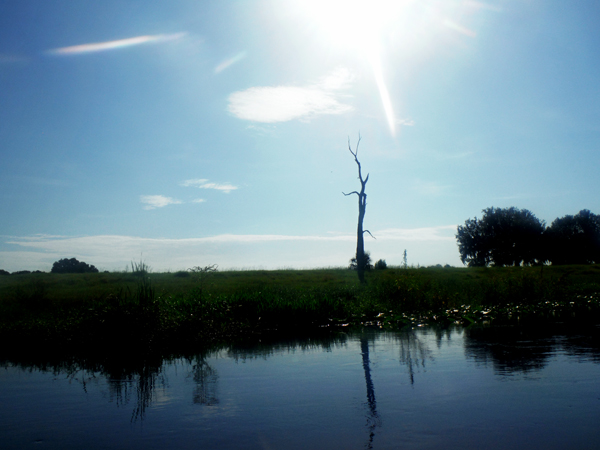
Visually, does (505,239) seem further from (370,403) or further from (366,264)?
(370,403)

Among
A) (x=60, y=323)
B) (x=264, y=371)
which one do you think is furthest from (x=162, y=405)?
(x=60, y=323)

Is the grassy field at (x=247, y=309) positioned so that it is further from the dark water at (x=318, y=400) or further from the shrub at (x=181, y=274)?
the shrub at (x=181, y=274)

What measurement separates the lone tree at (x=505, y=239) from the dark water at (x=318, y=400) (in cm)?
6713

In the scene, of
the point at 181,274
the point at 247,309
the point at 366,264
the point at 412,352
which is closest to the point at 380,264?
the point at 366,264

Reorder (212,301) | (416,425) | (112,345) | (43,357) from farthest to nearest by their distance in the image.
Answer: (212,301)
(112,345)
(43,357)
(416,425)

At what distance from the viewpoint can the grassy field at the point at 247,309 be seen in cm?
1287

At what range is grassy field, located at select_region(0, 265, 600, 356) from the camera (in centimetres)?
1287

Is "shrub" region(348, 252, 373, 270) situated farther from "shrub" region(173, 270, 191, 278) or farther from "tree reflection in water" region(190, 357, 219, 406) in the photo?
"tree reflection in water" region(190, 357, 219, 406)

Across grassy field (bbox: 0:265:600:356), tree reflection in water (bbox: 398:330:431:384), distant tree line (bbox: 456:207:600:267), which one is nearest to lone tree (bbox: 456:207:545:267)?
distant tree line (bbox: 456:207:600:267)

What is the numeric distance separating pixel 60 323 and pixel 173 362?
5448 mm

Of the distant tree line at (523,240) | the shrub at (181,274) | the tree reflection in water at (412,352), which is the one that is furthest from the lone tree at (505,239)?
the tree reflection in water at (412,352)

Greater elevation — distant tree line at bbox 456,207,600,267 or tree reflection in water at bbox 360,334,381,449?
distant tree line at bbox 456,207,600,267

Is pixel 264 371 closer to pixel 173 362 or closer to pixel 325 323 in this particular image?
pixel 173 362

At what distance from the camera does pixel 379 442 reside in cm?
498
